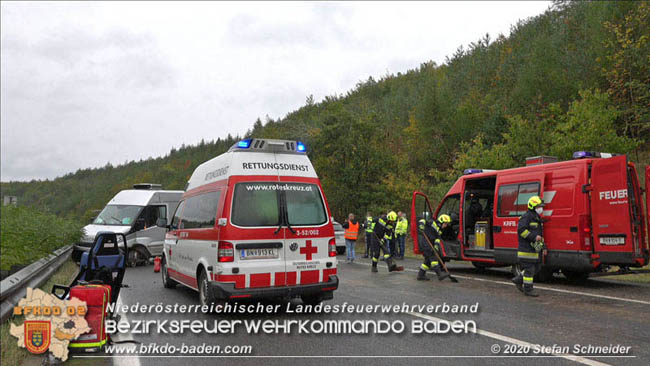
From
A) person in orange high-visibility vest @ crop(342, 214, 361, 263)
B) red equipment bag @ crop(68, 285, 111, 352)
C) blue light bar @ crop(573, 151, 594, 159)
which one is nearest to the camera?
red equipment bag @ crop(68, 285, 111, 352)

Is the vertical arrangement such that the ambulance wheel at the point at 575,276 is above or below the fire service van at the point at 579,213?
below

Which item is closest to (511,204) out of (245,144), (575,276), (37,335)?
(575,276)

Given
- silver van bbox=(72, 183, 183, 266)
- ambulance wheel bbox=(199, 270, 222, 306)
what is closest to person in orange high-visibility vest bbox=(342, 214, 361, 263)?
silver van bbox=(72, 183, 183, 266)

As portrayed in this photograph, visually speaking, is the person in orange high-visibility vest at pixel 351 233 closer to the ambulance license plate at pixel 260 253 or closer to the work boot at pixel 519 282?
the work boot at pixel 519 282

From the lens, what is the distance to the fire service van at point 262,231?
267 inches

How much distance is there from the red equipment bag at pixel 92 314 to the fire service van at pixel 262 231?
2022 mm

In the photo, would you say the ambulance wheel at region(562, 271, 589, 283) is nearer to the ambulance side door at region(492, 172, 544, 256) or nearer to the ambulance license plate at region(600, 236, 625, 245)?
the ambulance side door at region(492, 172, 544, 256)

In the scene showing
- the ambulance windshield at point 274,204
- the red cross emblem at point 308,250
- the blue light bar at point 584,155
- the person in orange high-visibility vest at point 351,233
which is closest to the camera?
the ambulance windshield at point 274,204

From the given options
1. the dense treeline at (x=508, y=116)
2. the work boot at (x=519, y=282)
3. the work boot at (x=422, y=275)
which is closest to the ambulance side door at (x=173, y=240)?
the work boot at (x=422, y=275)

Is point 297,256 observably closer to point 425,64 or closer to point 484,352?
point 484,352

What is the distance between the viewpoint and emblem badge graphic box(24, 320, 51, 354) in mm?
4273

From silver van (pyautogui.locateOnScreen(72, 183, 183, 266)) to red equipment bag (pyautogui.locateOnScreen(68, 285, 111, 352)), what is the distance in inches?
403

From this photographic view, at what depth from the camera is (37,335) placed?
4.32 metres

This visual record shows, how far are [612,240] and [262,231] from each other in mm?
7061
